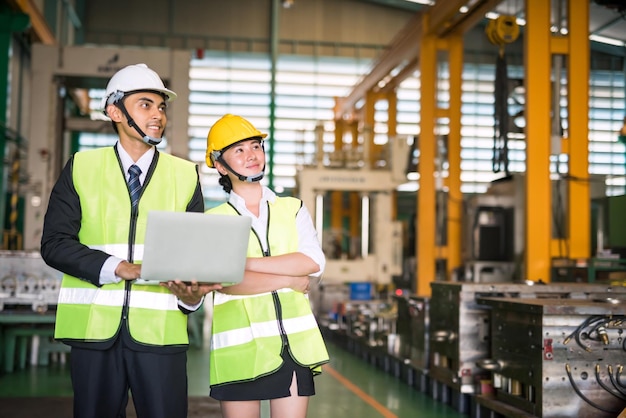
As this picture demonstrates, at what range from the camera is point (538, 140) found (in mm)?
7469

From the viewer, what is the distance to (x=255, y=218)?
2.77 meters

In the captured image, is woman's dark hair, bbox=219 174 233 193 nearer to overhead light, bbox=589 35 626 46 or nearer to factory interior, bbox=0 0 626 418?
factory interior, bbox=0 0 626 418

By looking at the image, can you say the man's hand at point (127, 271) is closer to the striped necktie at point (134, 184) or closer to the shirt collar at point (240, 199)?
the striped necktie at point (134, 184)

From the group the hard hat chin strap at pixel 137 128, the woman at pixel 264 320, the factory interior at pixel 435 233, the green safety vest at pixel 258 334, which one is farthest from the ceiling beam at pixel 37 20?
the green safety vest at pixel 258 334

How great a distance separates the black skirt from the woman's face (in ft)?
2.21

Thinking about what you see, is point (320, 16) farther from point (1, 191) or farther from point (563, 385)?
point (563, 385)

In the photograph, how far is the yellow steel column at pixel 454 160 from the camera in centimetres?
1062

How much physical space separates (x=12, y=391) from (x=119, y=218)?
494 centimetres

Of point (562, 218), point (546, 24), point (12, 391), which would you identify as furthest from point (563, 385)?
point (12, 391)

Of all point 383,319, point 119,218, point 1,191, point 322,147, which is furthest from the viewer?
point 322,147

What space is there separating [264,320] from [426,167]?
28.7ft

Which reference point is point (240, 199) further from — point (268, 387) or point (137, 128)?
point (268, 387)

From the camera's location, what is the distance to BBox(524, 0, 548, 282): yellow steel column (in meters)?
7.36

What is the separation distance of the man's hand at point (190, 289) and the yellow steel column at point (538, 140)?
5544mm
